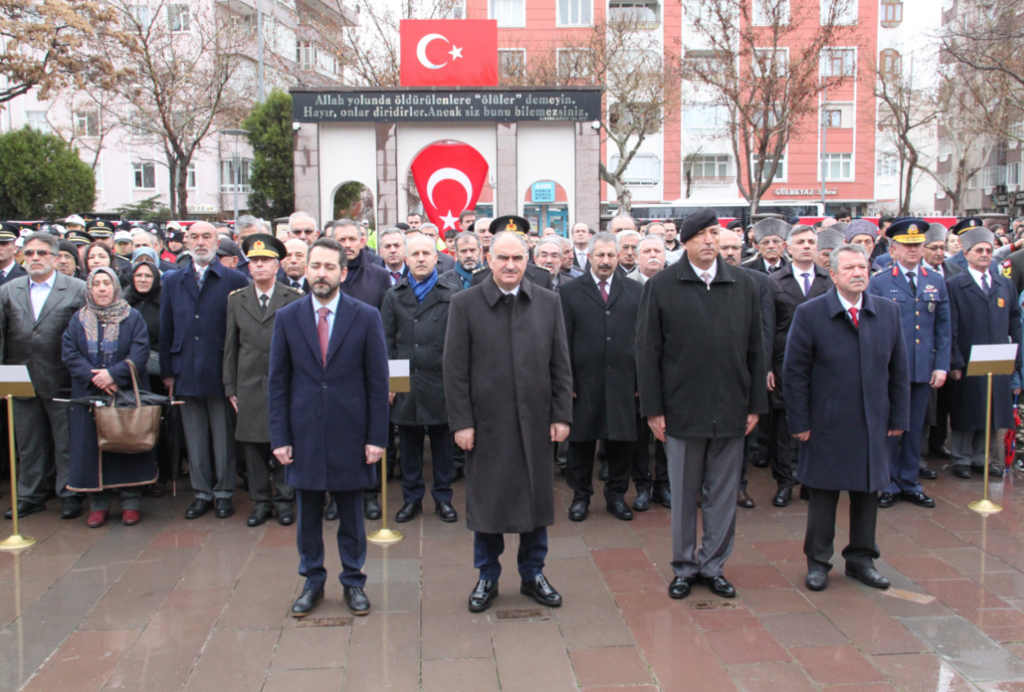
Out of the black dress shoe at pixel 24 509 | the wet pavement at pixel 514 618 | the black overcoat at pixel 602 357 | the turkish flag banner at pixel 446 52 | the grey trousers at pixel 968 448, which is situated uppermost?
the turkish flag banner at pixel 446 52

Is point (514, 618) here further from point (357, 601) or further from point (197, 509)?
point (197, 509)

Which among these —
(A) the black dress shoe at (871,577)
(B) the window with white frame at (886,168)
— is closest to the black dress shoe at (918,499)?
(A) the black dress shoe at (871,577)

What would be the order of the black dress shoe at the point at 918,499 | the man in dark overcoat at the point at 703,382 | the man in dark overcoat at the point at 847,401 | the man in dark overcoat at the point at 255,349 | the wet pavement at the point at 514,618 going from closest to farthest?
the wet pavement at the point at 514,618, the man in dark overcoat at the point at 703,382, the man in dark overcoat at the point at 847,401, the man in dark overcoat at the point at 255,349, the black dress shoe at the point at 918,499

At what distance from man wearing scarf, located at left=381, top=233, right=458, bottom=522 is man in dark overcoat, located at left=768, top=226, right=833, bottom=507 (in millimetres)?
2601

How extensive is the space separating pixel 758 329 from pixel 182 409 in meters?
4.44

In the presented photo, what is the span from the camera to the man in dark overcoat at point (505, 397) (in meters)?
4.64

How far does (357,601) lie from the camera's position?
15.6ft

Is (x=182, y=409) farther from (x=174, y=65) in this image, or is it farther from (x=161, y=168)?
(x=161, y=168)

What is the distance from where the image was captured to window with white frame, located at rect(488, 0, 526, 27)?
149 feet

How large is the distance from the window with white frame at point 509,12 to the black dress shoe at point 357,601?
44417mm

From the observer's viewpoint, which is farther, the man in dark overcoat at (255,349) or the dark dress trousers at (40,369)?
the dark dress trousers at (40,369)

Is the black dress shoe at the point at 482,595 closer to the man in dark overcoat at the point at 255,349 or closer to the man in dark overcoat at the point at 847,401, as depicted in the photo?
the man in dark overcoat at the point at 847,401

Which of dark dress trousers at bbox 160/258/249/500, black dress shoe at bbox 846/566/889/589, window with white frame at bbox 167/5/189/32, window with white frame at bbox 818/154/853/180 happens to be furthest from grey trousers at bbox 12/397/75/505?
window with white frame at bbox 818/154/853/180

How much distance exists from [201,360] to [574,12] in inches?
1714
